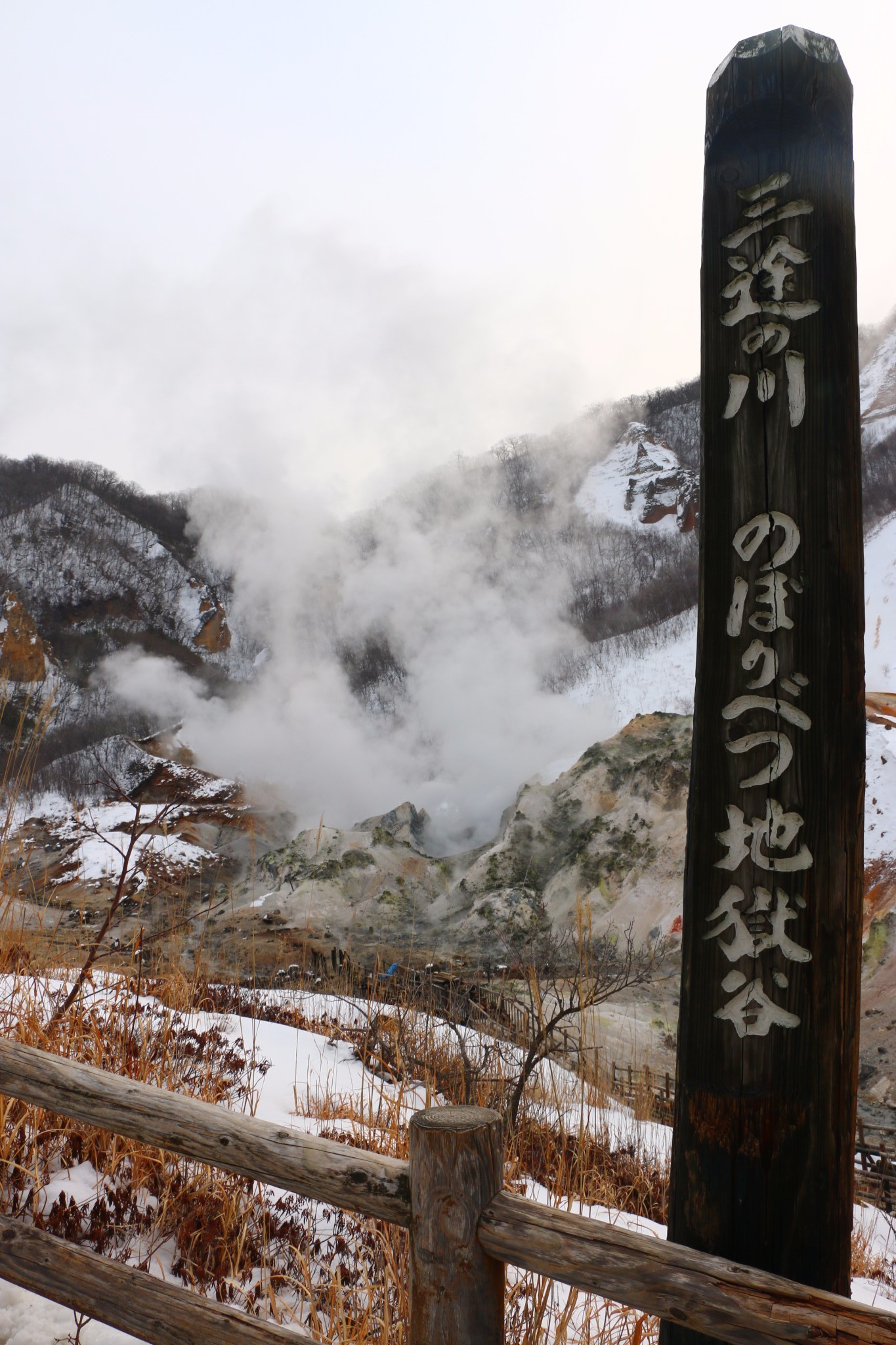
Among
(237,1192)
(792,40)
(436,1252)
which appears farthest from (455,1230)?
(792,40)

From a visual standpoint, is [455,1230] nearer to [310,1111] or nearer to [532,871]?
[310,1111]

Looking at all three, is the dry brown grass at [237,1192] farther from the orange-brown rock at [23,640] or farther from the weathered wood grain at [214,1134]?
the orange-brown rock at [23,640]

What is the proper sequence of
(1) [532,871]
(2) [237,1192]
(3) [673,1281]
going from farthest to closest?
1. (1) [532,871]
2. (2) [237,1192]
3. (3) [673,1281]

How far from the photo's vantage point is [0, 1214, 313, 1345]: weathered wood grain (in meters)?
1.32

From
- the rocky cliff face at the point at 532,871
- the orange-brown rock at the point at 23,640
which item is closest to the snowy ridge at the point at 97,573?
the orange-brown rock at the point at 23,640

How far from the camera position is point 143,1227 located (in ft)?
6.91

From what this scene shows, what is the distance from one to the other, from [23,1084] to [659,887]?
33.1ft

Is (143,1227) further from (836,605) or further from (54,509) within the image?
(54,509)

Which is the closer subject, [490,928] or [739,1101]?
[739,1101]

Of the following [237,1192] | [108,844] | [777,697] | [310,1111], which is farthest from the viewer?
[108,844]

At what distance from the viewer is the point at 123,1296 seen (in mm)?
1395

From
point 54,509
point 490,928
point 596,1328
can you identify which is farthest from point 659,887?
point 54,509

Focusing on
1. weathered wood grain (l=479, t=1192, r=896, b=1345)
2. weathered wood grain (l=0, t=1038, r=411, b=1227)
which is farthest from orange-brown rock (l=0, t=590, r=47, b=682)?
weathered wood grain (l=479, t=1192, r=896, b=1345)

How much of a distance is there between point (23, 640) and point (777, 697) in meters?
28.1
